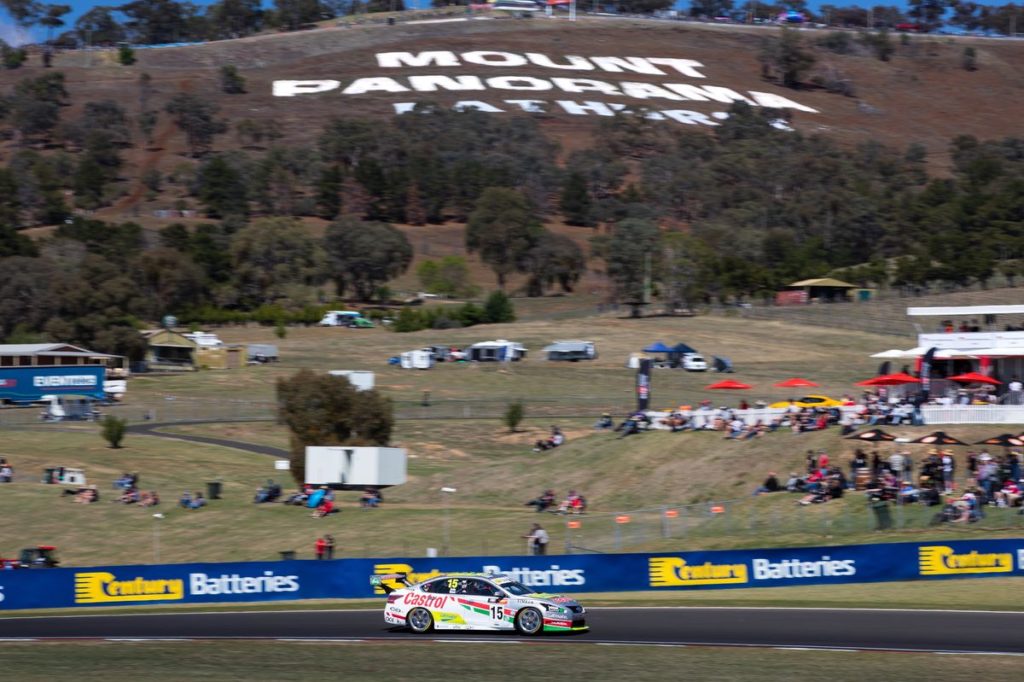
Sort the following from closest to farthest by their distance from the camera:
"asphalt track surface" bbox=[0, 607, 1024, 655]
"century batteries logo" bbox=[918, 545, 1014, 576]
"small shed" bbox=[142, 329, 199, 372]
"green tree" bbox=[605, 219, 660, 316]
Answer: "asphalt track surface" bbox=[0, 607, 1024, 655] < "century batteries logo" bbox=[918, 545, 1014, 576] < "small shed" bbox=[142, 329, 199, 372] < "green tree" bbox=[605, 219, 660, 316]

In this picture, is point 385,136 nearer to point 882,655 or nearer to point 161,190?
point 161,190

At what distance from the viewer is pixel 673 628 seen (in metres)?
26.8

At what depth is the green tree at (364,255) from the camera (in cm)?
13012

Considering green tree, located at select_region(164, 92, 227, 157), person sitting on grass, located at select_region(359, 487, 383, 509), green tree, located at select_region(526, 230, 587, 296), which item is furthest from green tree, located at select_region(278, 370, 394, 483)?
green tree, located at select_region(164, 92, 227, 157)

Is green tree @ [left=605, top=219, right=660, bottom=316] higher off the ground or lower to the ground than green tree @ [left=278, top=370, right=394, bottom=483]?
higher

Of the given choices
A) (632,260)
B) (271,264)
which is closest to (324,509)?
(632,260)

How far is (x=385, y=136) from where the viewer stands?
182 meters

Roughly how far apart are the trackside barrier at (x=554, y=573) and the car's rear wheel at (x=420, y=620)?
484cm

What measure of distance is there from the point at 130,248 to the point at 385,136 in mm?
56343

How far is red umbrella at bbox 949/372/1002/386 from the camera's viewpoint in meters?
46.8

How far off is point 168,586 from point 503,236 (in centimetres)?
10466

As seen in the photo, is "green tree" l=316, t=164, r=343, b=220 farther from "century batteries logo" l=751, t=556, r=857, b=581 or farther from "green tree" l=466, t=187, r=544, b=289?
"century batteries logo" l=751, t=556, r=857, b=581

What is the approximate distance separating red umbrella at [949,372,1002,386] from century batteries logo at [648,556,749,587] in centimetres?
1874

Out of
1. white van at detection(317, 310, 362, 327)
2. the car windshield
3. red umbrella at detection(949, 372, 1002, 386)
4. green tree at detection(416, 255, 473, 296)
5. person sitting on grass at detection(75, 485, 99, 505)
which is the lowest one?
person sitting on grass at detection(75, 485, 99, 505)
